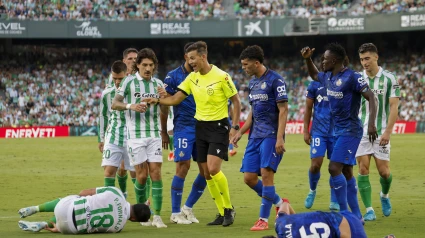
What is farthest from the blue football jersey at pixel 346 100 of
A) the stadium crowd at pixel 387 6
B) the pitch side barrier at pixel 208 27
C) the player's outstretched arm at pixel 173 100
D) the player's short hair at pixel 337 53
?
the stadium crowd at pixel 387 6

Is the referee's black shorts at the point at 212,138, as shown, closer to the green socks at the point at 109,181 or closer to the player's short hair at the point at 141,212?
the player's short hair at the point at 141,212

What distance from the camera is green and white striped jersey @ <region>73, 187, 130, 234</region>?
9.65 m

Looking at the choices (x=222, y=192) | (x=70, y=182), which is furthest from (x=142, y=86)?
(x=70, y=182)

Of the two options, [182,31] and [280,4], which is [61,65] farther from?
[280,4]

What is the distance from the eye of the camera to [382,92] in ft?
39.0

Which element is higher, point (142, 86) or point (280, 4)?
point (280, 4)

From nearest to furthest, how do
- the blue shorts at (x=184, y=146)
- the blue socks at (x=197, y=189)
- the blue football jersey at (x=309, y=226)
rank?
the blue football jersey at (x=309, y=226)
the blue shorts at (x=184, y=146)
the blue socks at (x=197, y=189)

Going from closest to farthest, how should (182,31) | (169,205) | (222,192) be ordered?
(222,192) < (169,205) < (182,31)

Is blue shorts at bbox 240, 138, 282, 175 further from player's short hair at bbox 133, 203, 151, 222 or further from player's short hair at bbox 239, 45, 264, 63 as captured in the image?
player's short hair at bbox 133, 203, 151, 222

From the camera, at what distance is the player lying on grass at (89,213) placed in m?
9.65

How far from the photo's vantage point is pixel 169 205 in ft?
44.7

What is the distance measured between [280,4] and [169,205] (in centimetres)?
3964

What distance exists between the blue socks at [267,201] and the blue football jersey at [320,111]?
226cm

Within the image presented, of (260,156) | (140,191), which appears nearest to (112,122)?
(140,191)
